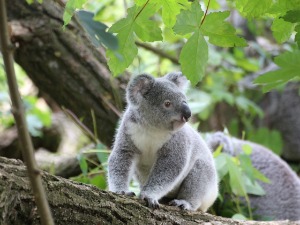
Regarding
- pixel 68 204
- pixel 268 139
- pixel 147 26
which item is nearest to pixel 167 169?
pixel 68 204

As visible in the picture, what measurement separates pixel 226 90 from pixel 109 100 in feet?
10.3

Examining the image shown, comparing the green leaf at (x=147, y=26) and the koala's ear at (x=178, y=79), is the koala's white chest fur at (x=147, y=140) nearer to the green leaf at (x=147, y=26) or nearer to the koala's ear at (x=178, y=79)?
the koala's ear at (x=178, y=79)

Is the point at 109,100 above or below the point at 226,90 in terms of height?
above

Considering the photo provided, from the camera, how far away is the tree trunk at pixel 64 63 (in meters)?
4.29

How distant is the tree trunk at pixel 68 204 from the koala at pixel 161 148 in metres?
0.71

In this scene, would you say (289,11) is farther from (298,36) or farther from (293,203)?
(293,203)

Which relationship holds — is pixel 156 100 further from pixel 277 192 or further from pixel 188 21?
pixel 277 192

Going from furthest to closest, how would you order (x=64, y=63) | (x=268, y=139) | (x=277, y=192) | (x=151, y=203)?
(x=268, y=139)
(x=277, y=192)
(x=64, y=63)
(x=151, y=203)

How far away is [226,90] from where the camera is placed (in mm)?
7305

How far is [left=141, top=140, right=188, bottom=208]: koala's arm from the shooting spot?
2877 millimetres

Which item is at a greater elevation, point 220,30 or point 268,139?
point 220,30

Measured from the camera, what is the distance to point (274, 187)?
5203mm

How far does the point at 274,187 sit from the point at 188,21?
12.8 ft

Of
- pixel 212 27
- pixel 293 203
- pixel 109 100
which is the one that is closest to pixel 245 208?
pixel 293 203
